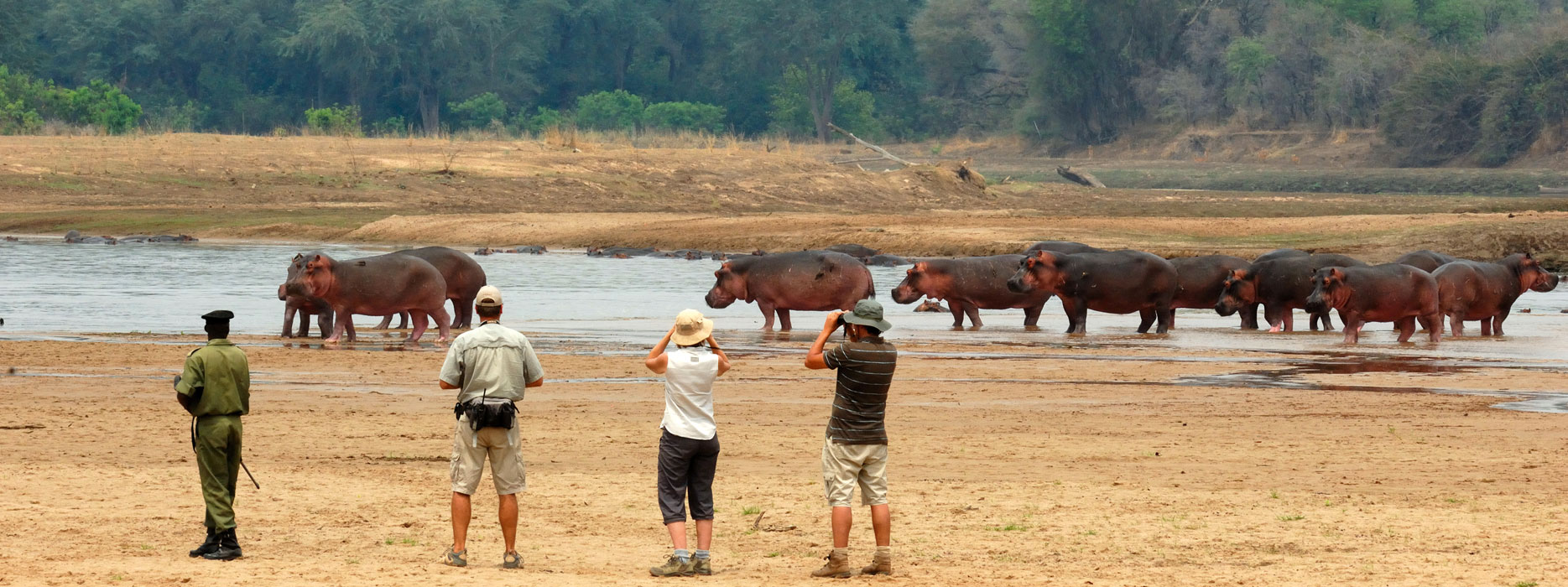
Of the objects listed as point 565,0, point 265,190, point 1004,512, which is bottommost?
point 1004,512

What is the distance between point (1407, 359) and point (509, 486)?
449 inches

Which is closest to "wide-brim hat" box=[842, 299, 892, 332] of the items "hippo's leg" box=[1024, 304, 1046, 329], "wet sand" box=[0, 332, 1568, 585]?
"wet sand" box=[0, 332, 1568, 585]

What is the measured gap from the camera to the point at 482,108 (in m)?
80.0

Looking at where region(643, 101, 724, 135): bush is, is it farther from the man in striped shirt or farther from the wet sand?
the man in striped shirt

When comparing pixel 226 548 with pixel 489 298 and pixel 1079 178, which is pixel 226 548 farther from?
pixel 1079 178

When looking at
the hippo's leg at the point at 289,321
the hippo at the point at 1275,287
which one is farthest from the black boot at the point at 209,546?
the hippo at the point at 1275,287

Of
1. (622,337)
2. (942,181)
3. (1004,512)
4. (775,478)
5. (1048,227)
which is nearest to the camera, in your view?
(1004,512)

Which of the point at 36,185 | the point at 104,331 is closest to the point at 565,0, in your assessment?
the point at 36,185

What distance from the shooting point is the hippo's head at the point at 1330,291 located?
19344 mm

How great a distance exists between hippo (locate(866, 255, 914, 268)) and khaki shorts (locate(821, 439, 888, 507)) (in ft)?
82.0

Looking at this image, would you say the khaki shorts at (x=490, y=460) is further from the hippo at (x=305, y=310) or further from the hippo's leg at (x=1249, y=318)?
the hippo's leg at (x=1249, y=318)

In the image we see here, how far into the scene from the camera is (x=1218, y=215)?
42.3 m

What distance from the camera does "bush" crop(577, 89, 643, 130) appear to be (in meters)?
80.6

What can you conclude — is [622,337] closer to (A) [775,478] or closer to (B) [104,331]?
(B) [104,331]
